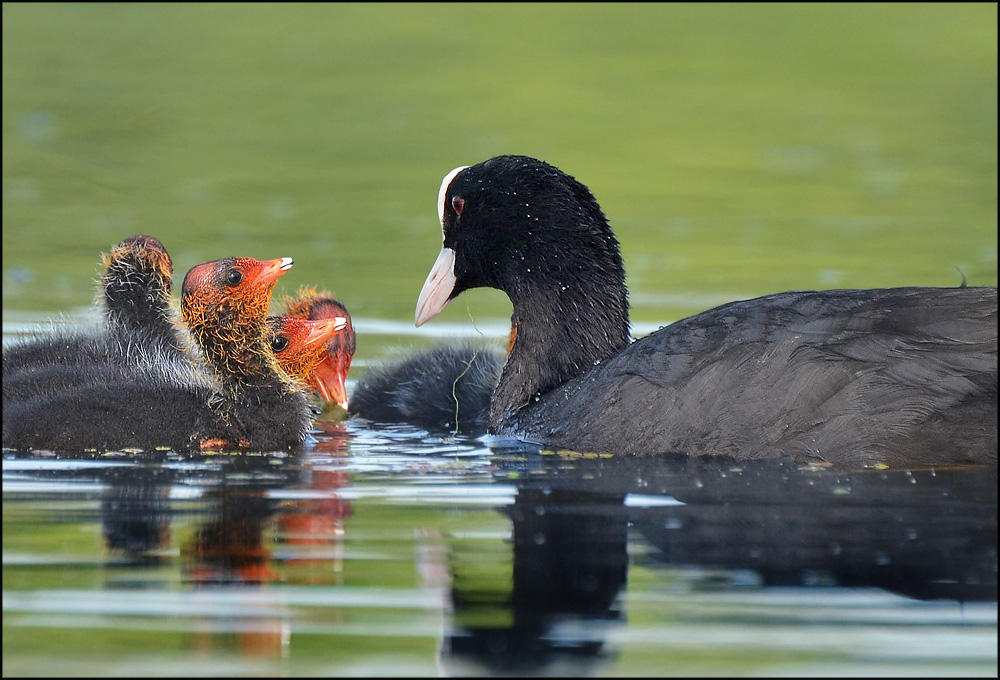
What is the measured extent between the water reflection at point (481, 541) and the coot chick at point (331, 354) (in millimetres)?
1652

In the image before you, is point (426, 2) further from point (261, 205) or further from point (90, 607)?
point (90, 607)

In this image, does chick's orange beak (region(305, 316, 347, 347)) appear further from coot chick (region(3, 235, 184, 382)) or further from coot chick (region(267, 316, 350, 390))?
coot chick (region(3, 235, 184, 382))

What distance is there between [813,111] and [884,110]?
840 millimetres

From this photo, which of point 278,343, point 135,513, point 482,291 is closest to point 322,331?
point 278,343

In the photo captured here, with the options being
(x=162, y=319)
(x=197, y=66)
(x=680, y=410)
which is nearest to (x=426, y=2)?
(x=197, y=66)

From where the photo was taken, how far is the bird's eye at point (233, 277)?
25.3ft

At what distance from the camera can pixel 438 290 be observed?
8398 millimetres

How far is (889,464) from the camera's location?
262 inches

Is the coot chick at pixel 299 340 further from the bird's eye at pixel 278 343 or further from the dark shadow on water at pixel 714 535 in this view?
the dark shadow on water at pixel 714 535

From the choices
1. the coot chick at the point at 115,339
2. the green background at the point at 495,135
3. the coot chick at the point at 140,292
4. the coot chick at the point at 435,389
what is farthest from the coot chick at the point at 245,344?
the green background at the point at 495,135

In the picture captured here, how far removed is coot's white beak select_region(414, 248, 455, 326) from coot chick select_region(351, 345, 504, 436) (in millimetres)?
551

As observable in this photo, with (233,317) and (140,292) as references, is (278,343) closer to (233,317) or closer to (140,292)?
(233,317)

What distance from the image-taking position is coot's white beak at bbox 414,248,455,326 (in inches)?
330

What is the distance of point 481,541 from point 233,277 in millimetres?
2594
